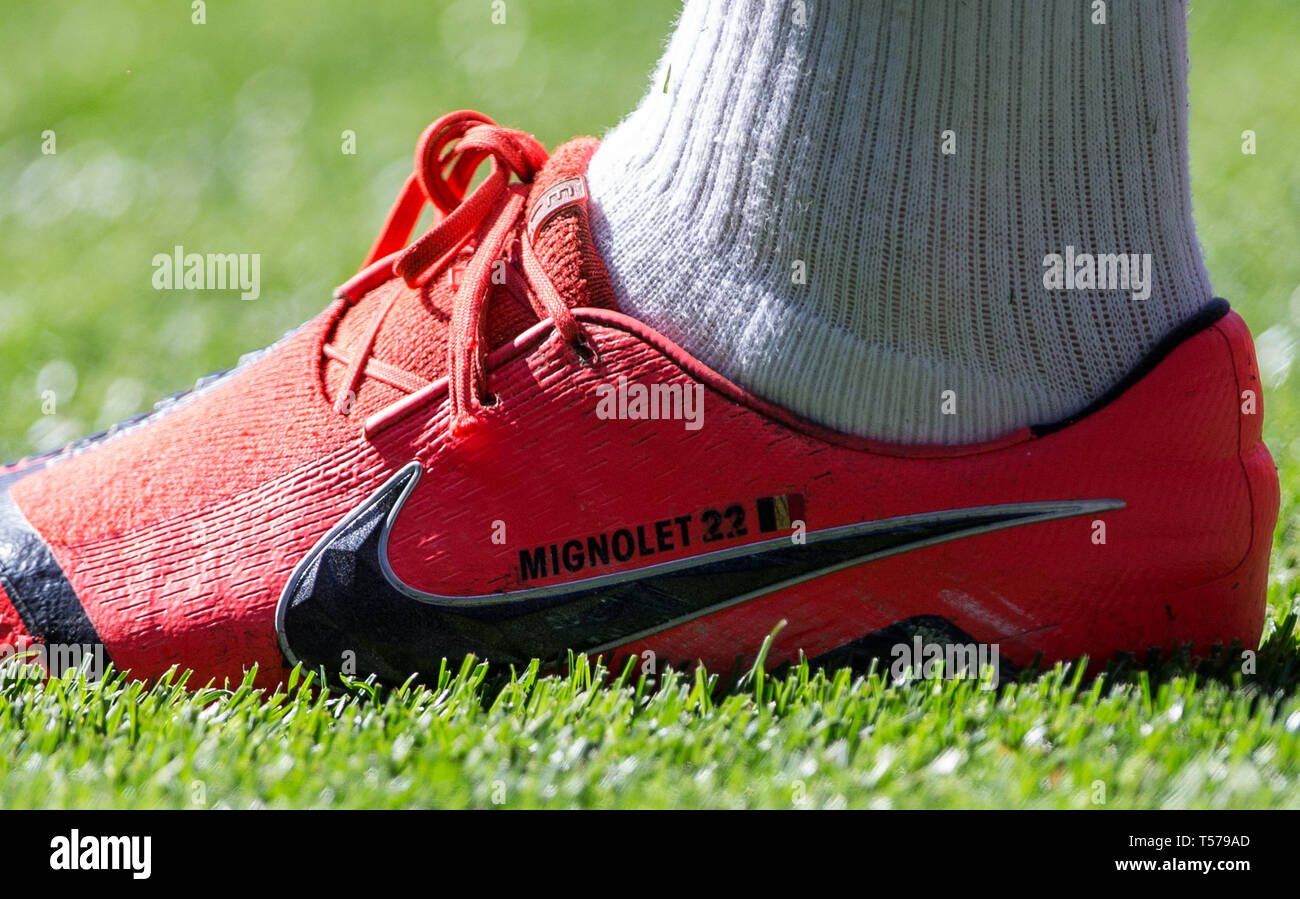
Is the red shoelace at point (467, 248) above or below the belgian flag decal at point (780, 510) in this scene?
above

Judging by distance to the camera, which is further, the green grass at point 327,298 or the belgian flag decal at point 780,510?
the belgian flag decal at point 780,510

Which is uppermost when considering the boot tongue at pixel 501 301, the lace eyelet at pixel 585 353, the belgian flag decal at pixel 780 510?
the boot tongue at pixel 501 301

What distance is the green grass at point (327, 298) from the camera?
1222mm

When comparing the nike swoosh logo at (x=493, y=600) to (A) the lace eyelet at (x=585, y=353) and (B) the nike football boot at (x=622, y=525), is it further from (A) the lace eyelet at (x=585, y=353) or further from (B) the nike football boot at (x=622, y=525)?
A: (A) the lace eyelet at (x=585, y=353)

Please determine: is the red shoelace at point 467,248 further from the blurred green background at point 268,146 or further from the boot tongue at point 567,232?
the blurred green background at point 268,146

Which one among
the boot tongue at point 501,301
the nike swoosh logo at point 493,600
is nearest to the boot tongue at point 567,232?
the boot tongue at point 501,301

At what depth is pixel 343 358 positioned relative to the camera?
5.09 feet

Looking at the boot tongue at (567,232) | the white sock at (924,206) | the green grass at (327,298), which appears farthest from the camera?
the boot tongue at (567,232)

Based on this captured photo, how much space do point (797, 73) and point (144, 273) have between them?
271cm

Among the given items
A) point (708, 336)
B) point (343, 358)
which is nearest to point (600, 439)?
point (708, 336)

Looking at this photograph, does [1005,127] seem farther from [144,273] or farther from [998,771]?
[144,273]

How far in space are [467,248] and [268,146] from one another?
3708mm

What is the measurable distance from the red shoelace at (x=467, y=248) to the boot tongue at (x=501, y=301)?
1 cm

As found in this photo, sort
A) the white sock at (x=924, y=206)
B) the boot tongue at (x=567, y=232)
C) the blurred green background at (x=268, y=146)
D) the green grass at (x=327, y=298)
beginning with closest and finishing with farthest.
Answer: the green grass at (x=327, y=298), the white sock at (x=924, y=206), the boot tongue at (x=567, y=232), the blurred green background at (x=268, y=146)
